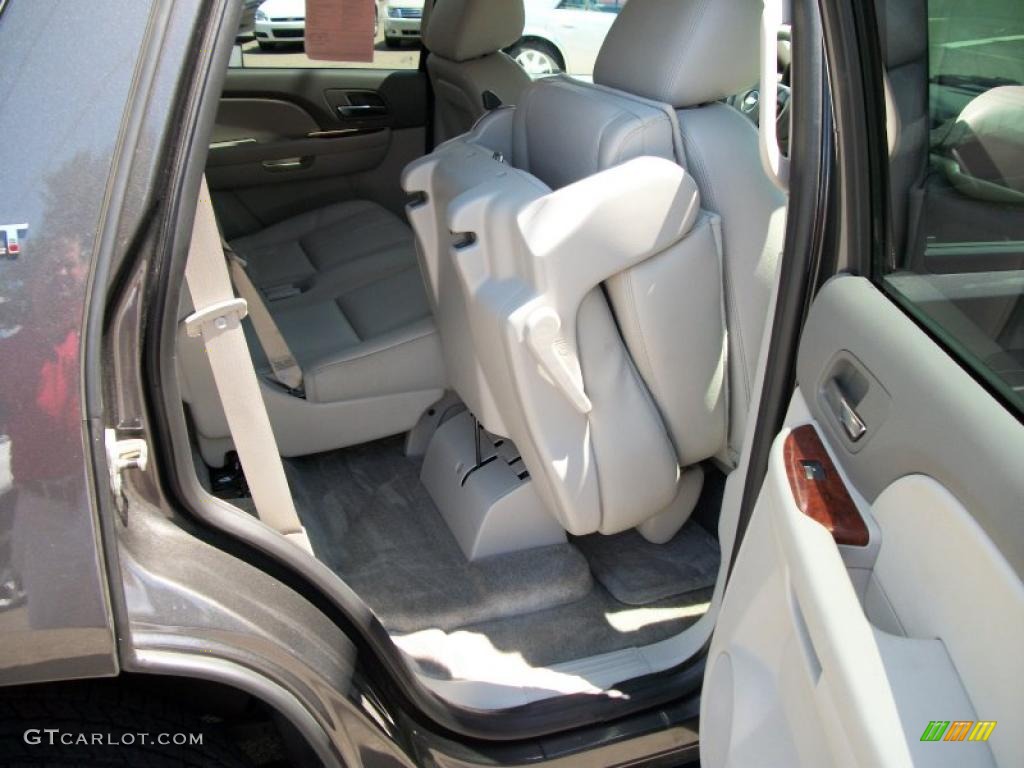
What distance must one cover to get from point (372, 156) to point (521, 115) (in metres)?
1.31

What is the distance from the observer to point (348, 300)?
2314 mm

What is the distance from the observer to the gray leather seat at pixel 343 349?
194 centimetres

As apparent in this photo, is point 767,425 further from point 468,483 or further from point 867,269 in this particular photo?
point 468,483

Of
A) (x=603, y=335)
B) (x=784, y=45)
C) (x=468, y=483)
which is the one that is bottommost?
(x=468, y=483)

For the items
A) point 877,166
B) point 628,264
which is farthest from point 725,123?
point 877,166

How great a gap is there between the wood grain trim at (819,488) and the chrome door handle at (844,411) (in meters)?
0.04

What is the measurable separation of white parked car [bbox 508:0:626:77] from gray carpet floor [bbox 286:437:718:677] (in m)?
2.58

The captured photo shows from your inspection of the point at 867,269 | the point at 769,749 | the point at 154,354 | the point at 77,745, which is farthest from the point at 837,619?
the point at 77,745

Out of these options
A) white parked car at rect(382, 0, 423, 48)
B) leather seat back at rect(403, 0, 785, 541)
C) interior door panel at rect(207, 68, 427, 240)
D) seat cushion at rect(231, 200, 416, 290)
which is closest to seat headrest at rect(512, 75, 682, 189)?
leather seat back at rect(403, 0, 785, 541)

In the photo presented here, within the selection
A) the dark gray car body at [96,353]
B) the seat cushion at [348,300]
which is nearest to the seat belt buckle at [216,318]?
the dark gray car body at [96,353]

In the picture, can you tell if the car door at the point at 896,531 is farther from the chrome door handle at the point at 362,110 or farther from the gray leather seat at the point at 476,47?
the chrome door handle at the point at 362,110

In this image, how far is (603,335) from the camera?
4.92 feet

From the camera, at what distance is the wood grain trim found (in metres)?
0.91

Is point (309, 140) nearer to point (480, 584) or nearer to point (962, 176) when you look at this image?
point (480, 584)
